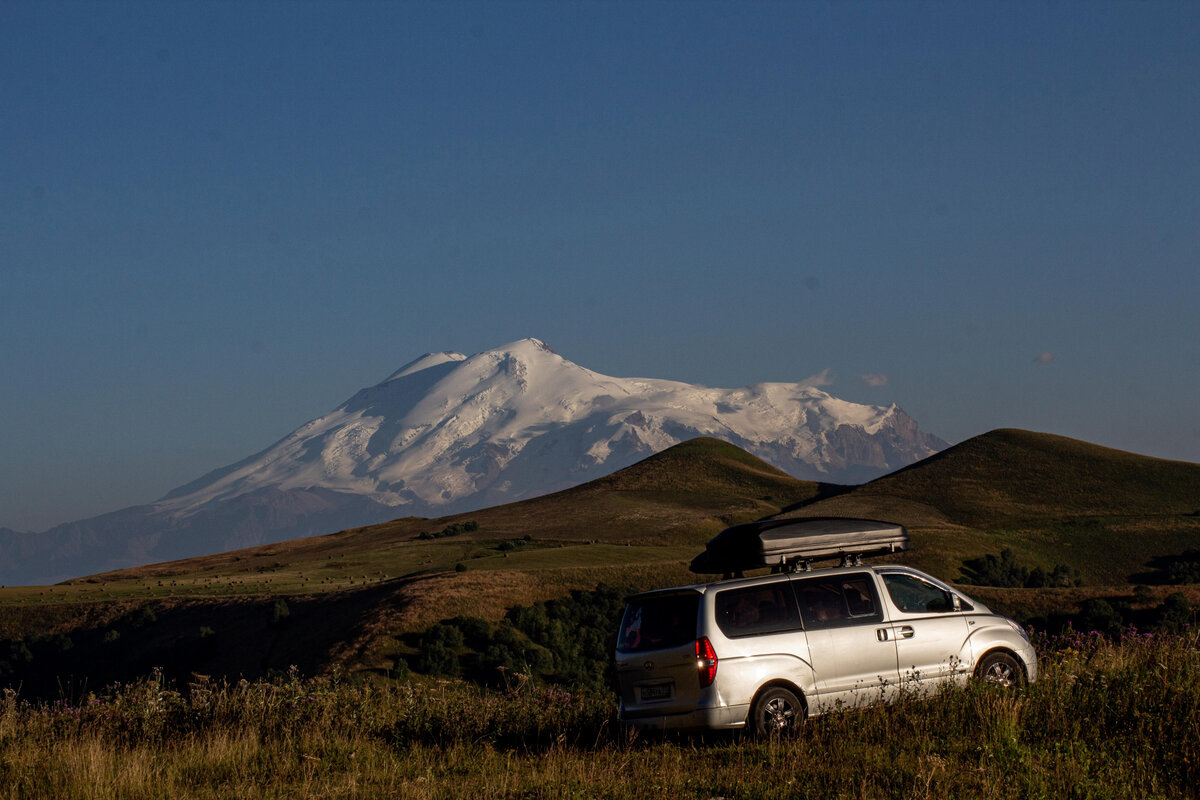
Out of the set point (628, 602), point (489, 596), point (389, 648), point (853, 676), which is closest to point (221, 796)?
point (628, 602)

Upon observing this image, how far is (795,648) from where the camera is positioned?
466 inches

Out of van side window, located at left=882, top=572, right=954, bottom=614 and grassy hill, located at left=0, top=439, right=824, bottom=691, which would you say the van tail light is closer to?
van side window, located at left=882, top=572, right=954, bottom=614

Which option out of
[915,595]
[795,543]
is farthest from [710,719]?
[915,595]

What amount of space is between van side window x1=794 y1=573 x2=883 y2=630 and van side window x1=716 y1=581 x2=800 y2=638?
0.16 meters

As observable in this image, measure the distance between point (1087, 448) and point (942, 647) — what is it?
15289 cm

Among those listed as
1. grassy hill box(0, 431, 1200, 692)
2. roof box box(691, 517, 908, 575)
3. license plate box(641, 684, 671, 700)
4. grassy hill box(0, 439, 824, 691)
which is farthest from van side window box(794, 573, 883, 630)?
grassy hill box(0, 431, 1200, 692)

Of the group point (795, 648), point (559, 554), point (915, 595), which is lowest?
point (795, 648)

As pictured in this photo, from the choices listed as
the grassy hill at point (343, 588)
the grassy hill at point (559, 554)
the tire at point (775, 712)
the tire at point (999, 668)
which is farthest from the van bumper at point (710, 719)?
the grassy hill at point (559, 554)

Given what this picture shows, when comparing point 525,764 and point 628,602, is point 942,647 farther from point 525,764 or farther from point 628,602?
point 525,764

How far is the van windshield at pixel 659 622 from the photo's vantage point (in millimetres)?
11906

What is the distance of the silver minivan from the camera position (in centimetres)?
1159

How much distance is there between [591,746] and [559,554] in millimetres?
83849

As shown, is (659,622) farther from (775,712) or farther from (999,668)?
(999,668)

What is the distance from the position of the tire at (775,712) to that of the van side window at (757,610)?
27.0 inches
